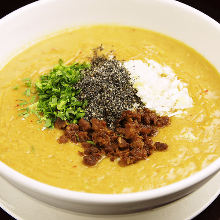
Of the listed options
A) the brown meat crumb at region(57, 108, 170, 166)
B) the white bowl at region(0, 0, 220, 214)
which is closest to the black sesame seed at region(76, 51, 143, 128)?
the brown meat crumb at region(57, 108, 170, 166)

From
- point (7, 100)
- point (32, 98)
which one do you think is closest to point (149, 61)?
point (32, 98)

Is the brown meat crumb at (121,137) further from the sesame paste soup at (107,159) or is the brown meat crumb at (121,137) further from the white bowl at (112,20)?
the white bowl at (112,20)

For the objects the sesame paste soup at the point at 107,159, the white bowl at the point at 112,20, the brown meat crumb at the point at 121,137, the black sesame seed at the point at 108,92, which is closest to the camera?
the sesame paste soup at the point at 107,159

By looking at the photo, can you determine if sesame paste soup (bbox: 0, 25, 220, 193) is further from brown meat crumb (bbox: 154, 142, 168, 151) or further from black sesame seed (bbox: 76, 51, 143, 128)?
black sesame seed (bbox: 76, 51, 143, 128)

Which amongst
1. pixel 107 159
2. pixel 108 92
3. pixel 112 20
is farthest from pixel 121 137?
pixel 112 20

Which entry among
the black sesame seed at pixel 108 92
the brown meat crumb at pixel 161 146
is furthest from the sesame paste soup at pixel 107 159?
the black sesame seed at pixel 108 92

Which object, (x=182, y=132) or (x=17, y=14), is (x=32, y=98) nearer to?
(x=17, y=14)

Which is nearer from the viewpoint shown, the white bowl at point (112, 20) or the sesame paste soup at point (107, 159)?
the sesame paste soup at point (107, 159)
